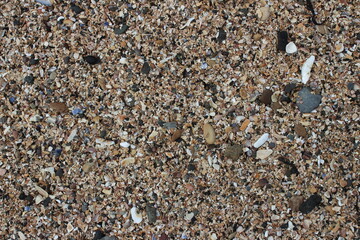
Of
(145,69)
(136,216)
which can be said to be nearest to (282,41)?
(145,69)

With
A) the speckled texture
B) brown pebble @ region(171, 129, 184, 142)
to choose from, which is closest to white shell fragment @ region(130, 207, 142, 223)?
the speckled texture

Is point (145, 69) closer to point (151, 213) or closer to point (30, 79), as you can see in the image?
point (30, 79)

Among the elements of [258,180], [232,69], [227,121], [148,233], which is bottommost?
[148,233]

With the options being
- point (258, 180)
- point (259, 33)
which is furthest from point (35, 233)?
point (259, 33)

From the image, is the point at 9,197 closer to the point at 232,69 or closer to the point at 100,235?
the point at 100,235

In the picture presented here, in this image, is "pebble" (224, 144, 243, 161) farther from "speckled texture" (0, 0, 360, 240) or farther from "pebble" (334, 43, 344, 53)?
"pebble" (334, 43, 344, 53)

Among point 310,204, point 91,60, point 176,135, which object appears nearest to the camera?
point 310,204

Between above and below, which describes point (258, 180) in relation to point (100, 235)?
above
